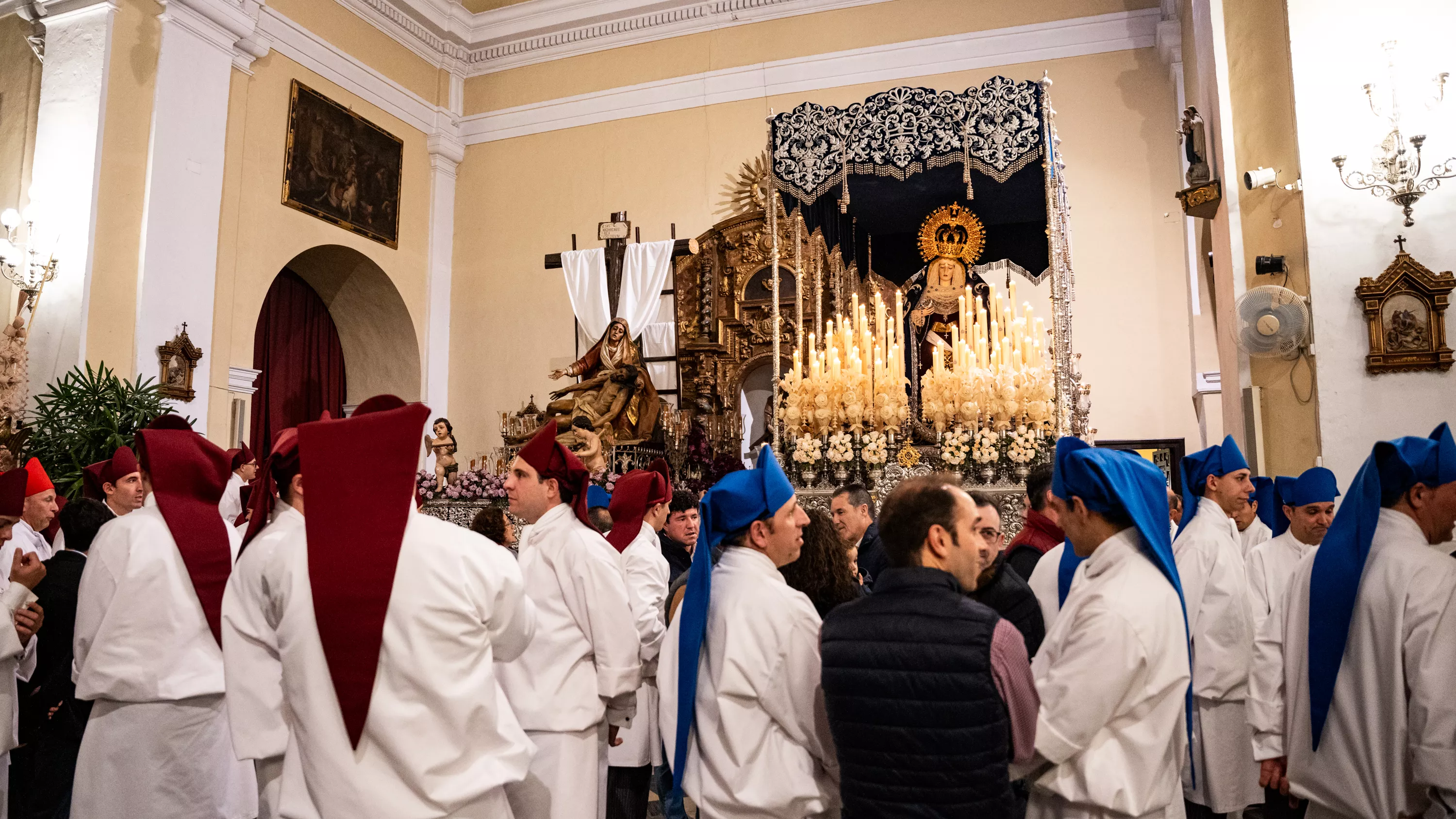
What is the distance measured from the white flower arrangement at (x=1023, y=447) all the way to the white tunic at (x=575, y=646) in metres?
4.83

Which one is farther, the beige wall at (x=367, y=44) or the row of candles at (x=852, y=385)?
the beige wall at (x=367, y=44)

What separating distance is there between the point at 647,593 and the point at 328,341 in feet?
36.4

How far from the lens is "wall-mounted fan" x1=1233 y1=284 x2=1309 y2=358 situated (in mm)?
6844

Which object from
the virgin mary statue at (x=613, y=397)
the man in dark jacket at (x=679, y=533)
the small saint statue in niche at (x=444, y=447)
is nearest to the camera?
the man in dark jacket at (x=679, y=533)

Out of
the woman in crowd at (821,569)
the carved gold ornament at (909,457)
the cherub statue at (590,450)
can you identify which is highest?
the cherub statue at (590,450)

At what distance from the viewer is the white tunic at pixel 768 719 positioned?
2.60m

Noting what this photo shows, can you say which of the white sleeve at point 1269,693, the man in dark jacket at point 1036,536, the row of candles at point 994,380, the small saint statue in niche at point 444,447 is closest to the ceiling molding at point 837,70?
the small saint statue in niche at point 444,447

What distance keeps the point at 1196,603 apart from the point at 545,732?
2220 millimetres

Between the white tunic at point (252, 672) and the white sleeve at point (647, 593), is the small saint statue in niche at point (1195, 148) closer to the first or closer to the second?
the white sleeve at point (647, 593)

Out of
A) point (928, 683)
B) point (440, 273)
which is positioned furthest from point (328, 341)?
point (928, 683)

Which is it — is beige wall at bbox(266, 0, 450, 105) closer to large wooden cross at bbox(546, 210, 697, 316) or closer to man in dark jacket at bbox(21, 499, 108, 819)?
large wooden cross at bbox(546, 210, 697, 316)

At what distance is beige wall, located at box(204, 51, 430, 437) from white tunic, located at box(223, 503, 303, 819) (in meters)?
8.84

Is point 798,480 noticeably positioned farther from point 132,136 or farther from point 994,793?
point 132,136

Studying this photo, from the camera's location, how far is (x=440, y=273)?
46.5 ft
